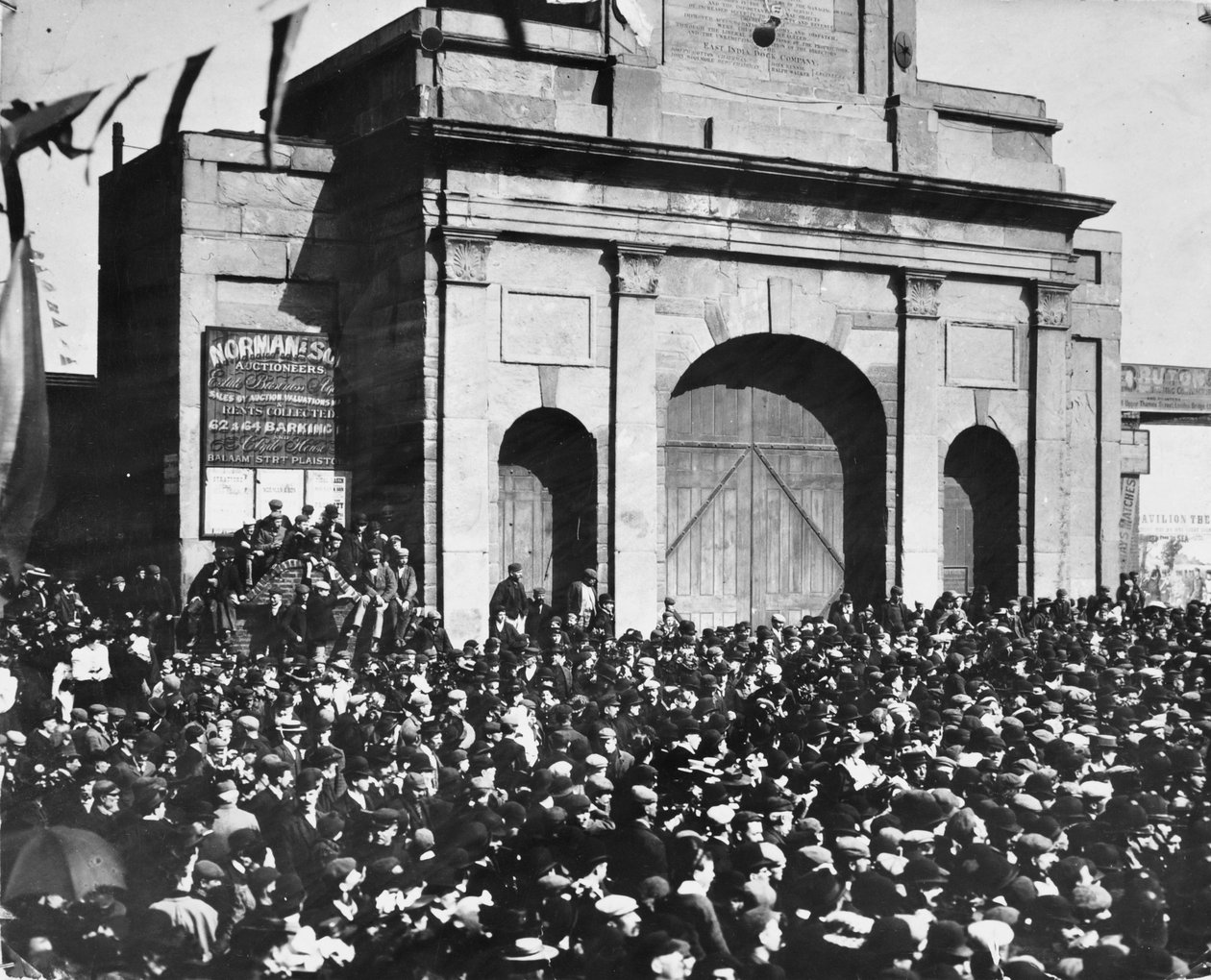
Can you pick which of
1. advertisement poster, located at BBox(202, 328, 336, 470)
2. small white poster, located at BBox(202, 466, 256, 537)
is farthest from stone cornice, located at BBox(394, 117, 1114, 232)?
small white poster, located at BBox(202, 466, 256, 537)

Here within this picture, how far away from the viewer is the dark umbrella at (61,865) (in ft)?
24.2

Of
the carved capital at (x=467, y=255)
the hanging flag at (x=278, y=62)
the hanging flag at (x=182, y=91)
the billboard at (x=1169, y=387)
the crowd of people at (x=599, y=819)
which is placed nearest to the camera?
the hanging flag at (x=278, y=62)

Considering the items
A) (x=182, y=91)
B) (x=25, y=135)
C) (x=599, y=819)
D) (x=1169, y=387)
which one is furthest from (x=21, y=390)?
(x=1169, y=387)

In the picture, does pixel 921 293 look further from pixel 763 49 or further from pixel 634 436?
pixel 634 436

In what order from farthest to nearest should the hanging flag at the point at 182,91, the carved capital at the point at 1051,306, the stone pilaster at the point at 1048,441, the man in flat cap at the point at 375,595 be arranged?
the carved capital at the point at 1051,306 → the stone pilaster at the point at 1048,441 → the man in flat cap at the point at 375,595 → the hanging flag at the point at 182,91

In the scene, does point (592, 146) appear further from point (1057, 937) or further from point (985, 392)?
point (1057, 937)

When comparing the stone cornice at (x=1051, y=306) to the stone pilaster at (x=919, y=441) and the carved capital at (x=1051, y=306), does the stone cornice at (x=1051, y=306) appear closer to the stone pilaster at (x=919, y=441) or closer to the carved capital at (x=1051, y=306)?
the carved capital at (x=1051, y=306)

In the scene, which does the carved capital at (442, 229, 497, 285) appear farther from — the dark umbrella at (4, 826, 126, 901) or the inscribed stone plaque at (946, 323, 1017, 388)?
the dark umbrella at (4, 826, 126, 901)

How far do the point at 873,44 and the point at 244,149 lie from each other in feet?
31.3

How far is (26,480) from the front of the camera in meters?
8.23

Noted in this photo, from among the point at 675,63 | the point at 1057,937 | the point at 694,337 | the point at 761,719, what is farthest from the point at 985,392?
the point at 1057,937

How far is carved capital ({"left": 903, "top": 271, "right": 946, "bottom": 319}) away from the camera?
23.1 metres

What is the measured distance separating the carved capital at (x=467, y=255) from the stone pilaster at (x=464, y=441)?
1cm

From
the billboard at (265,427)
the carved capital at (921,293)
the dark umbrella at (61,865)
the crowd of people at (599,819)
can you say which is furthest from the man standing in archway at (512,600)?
the dark umbrella at (61,865)
